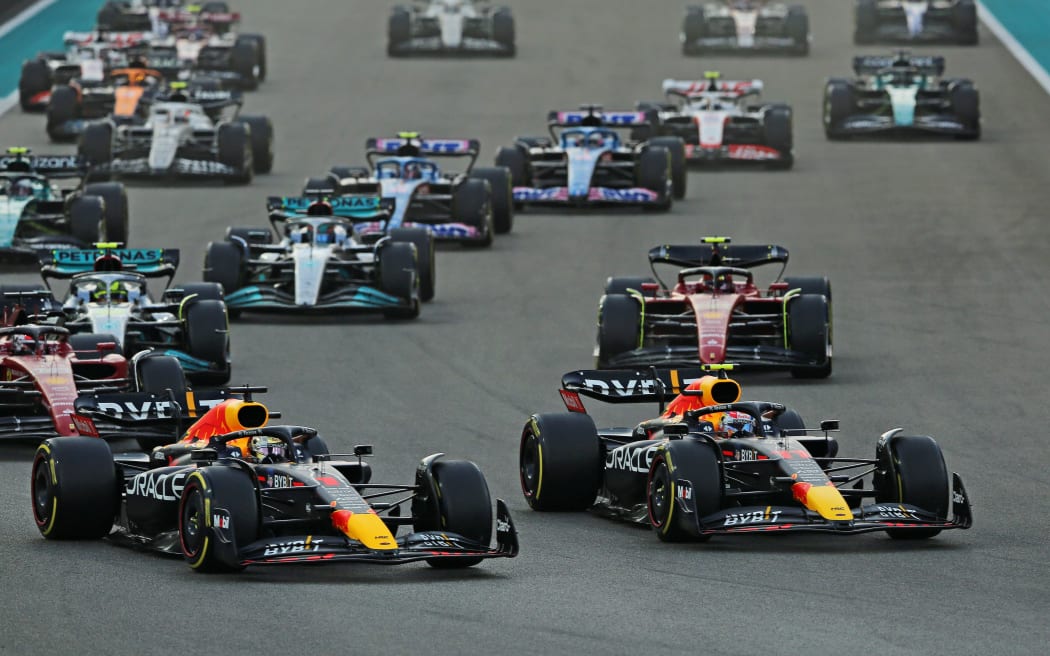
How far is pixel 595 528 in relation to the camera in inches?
786

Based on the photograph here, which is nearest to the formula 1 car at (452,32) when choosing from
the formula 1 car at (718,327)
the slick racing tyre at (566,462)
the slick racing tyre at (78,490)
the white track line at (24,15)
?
the white track line at (24,15)

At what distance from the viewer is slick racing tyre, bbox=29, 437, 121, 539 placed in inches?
729

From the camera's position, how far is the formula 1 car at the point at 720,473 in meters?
18.3

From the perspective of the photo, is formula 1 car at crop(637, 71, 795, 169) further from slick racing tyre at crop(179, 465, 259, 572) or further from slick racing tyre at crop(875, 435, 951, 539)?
slick racing tyre at crop(179, 465, 259, 572)

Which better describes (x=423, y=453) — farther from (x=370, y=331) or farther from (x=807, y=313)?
(x=370, y=331)

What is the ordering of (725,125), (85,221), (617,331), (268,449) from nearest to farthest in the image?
(268,449)
(617,331)
(85,221)
(725,125)

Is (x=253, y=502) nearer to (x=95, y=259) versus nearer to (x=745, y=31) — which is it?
(x=95, y=259)

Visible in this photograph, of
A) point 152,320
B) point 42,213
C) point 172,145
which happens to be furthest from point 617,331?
point 172,145

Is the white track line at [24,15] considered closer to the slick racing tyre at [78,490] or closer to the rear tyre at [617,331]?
the rear tyre at [617,331]

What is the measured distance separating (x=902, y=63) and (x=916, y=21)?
12.2 m

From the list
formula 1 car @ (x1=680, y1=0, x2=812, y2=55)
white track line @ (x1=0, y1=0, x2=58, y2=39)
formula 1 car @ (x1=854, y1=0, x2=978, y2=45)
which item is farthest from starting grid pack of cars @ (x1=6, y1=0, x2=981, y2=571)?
formula 1 car @ (x1=854, y1=0, x2=978, y2=45)

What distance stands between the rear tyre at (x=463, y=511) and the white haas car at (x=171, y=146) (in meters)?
27.7

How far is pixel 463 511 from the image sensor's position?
17.5 metres

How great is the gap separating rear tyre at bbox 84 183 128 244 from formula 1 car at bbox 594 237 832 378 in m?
11.7
